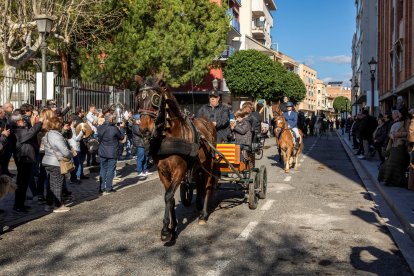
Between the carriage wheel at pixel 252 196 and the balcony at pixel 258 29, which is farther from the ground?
the balcony at pixel 258 29

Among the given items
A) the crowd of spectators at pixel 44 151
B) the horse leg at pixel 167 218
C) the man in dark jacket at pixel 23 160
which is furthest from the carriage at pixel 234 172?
the man in dark jacket at pixel 23 160

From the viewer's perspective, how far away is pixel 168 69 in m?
29.2

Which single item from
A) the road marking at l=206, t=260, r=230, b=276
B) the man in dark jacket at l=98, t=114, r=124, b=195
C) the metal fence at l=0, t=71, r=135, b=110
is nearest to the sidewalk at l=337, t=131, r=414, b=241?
the road marking at l=206, t=260, r=230, b=276

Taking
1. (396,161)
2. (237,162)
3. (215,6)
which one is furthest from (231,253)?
(215,6)

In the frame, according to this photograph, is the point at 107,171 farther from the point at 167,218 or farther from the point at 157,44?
the point at 157,44

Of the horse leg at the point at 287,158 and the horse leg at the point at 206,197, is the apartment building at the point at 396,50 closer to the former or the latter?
the horse leg at the point at 287,158

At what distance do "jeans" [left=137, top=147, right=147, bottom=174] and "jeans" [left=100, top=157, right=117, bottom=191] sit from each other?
261 centimetres

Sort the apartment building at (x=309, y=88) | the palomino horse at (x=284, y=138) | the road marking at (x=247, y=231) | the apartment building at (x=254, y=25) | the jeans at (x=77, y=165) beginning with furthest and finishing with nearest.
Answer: the apartment building at (x=309, y=88) → the apartment building at (x=254, y=25) → the palomino horse at (x=284, y=138) → the jeans at (x=77, y=165) → the road marking at (x=247, y=231)

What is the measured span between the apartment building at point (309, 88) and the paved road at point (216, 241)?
100253 mm

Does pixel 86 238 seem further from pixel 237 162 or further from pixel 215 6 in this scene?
pixel 215 6

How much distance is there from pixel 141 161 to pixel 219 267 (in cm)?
887

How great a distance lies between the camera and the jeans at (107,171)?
10820mm

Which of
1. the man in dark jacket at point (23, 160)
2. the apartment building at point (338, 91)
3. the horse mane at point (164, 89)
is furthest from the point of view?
the apartment building at point (338, 91)

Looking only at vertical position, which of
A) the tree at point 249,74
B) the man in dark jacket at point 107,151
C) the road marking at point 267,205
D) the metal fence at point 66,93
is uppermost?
the tree at point 249,74
